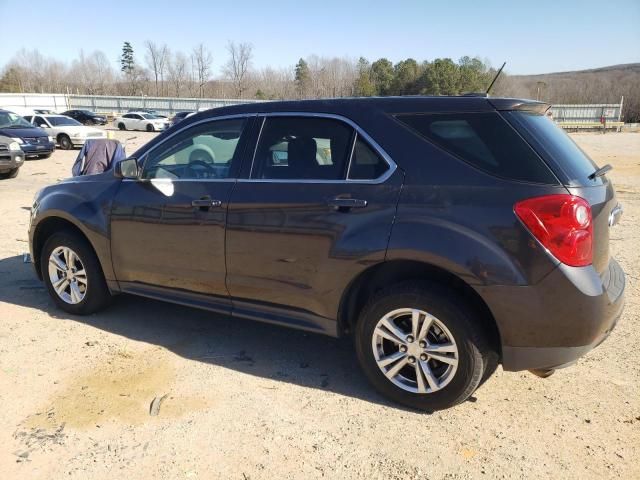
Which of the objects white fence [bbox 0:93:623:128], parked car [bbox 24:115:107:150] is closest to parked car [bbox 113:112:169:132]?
white fence [bbox 0:93:623:128]

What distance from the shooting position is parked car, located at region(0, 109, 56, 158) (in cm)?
1761

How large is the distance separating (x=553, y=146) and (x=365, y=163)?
42.3 inches

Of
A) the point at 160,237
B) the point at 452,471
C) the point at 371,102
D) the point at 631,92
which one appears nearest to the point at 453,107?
the point at 371,102

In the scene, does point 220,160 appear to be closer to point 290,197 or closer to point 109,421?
point 290,197

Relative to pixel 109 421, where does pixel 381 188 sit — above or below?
above

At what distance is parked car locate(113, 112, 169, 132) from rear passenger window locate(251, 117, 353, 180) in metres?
37.7

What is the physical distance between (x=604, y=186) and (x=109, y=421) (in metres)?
3.28

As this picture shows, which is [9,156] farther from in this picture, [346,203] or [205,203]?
[346,203]

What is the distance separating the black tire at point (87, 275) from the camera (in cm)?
446

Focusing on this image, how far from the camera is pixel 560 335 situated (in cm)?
275

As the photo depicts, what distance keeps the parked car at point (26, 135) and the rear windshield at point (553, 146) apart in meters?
18.4

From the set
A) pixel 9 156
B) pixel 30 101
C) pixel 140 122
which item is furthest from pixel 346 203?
pixel 30 101

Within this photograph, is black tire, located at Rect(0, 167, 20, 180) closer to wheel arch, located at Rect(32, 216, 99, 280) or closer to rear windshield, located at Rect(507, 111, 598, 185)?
wheel arch, located at Rect(32, 216, 99, 280)

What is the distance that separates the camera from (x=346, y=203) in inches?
123
